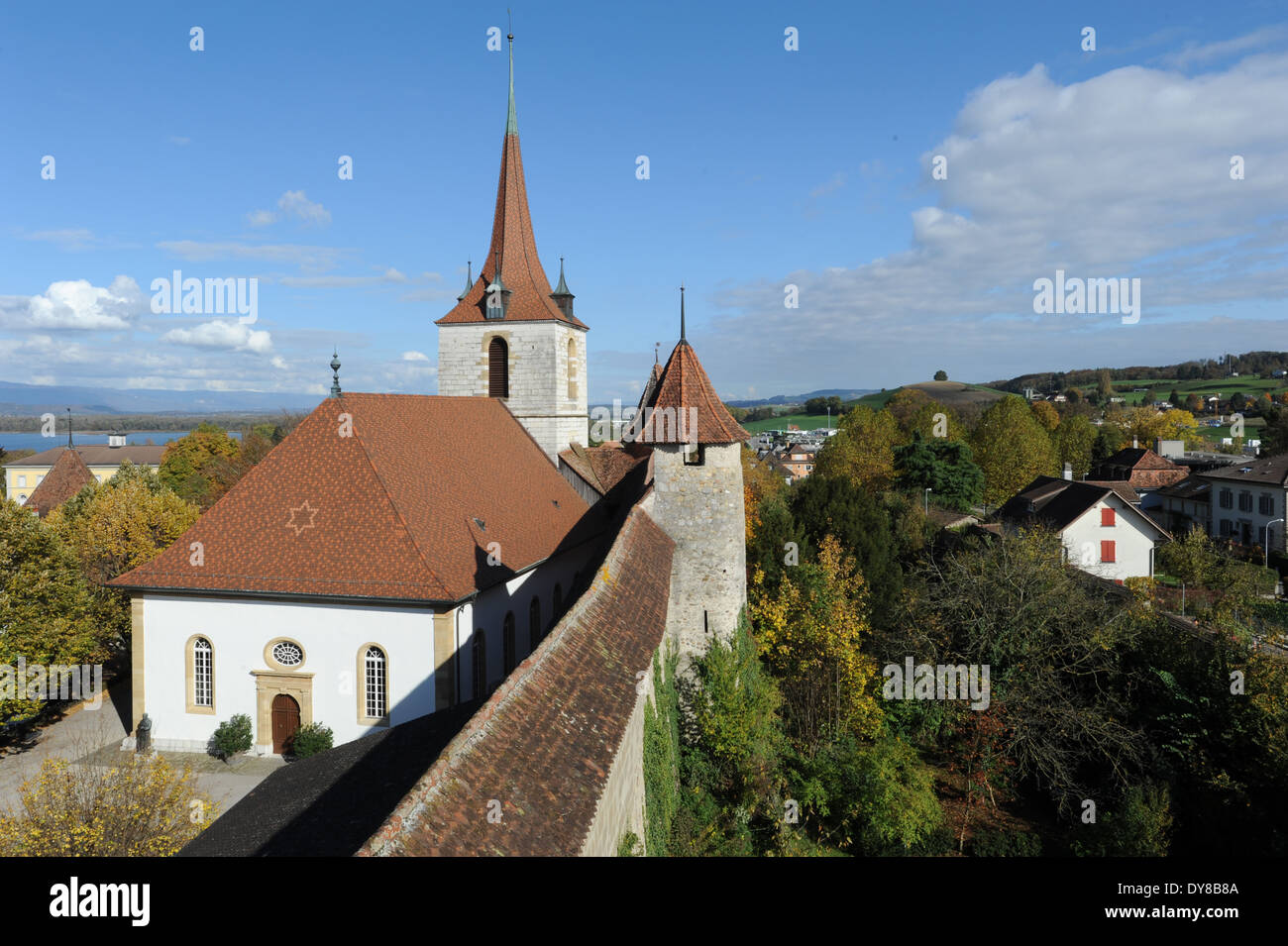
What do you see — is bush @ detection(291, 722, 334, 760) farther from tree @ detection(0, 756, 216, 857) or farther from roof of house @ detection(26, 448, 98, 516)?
roof of house @ detection(26, 448, 98, 516)

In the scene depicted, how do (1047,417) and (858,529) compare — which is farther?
(1047,417)

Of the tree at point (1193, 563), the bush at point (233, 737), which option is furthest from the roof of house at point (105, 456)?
the tree at point (1193, 563)

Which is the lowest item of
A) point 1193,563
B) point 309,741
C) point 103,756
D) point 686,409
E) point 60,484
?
point 103,756

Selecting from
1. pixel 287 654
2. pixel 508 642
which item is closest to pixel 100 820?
pixel 287 654

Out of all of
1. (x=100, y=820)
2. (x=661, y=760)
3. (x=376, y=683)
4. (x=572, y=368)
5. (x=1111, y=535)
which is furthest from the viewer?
(x=1111, y=535)

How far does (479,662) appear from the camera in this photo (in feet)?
66.0

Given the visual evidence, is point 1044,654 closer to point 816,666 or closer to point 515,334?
point 816,666

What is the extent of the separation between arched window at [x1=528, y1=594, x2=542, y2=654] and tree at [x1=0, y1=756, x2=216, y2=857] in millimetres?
11516

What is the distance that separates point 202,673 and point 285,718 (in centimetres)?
260

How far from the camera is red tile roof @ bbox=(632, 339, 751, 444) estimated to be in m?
17.7
